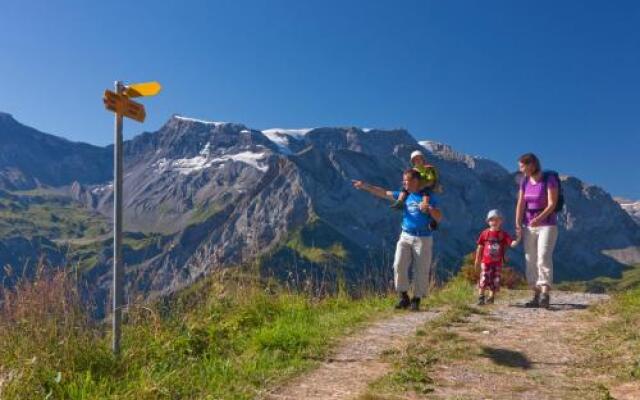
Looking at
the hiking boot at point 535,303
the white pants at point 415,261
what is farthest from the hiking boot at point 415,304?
the hiking boot at point 535,303

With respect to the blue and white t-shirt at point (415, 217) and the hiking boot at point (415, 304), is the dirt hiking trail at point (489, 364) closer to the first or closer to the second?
the hiking boot at point (415, 304)

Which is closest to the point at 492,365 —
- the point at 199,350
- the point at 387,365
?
the point at 387,365

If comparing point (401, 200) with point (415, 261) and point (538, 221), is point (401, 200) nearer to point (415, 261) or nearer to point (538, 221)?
point (415, 261)

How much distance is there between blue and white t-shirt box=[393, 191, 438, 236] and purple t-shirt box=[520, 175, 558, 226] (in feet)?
6.89

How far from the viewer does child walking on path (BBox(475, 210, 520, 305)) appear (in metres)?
12.3

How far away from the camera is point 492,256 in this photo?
12.4 meters

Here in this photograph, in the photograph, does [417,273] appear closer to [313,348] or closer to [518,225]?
[518,225]

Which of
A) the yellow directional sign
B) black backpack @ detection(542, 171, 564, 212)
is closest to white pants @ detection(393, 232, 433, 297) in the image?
black backpack @ detection(542, 171, 564, 212)

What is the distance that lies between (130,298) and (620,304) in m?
8.45

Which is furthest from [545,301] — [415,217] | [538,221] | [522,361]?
[522,361]

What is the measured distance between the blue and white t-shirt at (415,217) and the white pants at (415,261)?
0.39 feet

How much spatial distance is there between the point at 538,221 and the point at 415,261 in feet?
8.36

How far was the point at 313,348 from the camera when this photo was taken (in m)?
7.80

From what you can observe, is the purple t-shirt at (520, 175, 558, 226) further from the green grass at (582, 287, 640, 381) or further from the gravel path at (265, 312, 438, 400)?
the gravel path at (265, 312, 438, 400)
